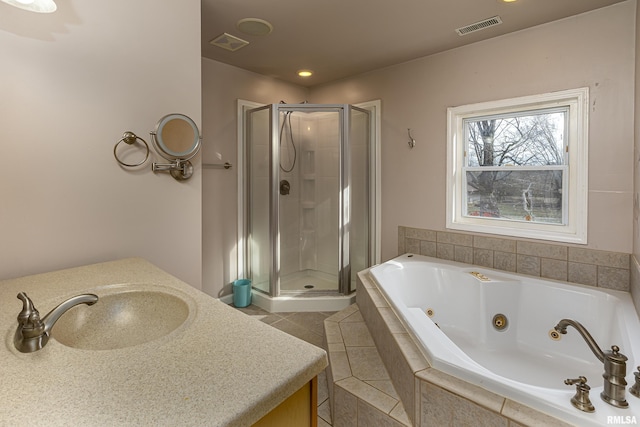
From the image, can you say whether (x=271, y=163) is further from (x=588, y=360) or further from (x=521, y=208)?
(x=588, y=360)

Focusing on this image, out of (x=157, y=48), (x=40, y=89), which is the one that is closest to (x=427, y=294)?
(x=157, y=48)

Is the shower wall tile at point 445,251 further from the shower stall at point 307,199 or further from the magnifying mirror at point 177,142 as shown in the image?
the magnifying mirror at point 177,142

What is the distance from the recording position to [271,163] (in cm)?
304

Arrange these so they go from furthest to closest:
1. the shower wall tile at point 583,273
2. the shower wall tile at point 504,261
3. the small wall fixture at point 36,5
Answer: the shower wall tile at point 504,261 < the shower wall tile at point 583,273 < the small wall fixture at point 36,5

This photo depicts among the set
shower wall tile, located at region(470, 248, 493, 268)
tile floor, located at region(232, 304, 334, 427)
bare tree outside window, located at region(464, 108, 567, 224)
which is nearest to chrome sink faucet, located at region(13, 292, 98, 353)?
tile floor, located at region(232, 304, 334, 427)

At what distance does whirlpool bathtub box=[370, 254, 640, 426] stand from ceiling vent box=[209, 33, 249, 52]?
2136 millimetres

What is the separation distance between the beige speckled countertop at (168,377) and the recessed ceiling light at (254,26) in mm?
2164

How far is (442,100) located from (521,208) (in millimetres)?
1120

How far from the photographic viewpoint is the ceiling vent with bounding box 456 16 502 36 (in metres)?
2.26

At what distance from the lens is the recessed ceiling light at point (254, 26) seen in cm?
229

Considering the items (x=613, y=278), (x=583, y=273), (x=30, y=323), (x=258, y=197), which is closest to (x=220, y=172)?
(x=258, y=197)

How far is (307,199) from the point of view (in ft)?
11.0

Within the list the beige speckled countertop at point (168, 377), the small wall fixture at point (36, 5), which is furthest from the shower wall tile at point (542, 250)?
the small wall fixture at point (36, 5)

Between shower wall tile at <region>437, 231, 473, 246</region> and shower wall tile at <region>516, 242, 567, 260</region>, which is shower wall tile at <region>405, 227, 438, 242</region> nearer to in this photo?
shower wall tile at <region>437, 231, 473, 246</region>
